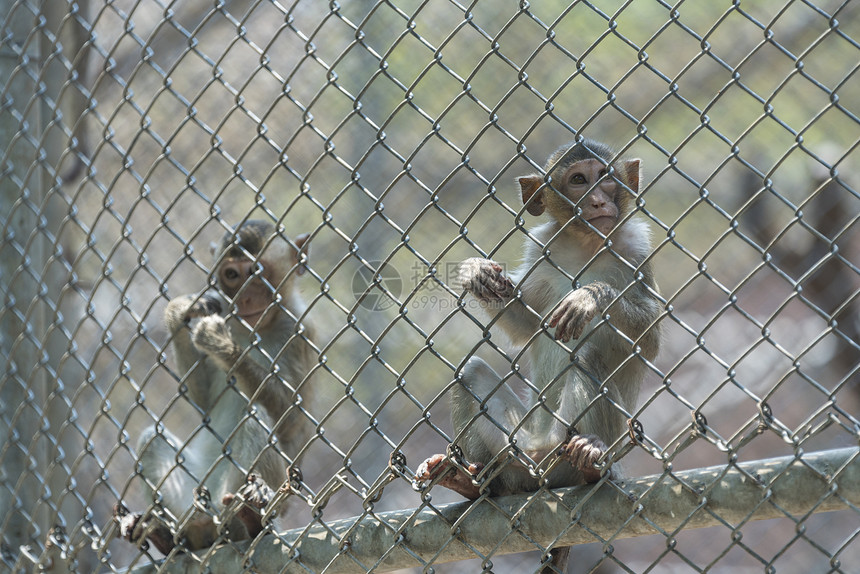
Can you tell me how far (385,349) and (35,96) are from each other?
3.32 meters

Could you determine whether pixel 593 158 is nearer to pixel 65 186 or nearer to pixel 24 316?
pixel 24 316

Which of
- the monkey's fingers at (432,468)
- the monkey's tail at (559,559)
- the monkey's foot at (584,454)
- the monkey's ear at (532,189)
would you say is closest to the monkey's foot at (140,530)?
the monkey's fingers at (432,468)

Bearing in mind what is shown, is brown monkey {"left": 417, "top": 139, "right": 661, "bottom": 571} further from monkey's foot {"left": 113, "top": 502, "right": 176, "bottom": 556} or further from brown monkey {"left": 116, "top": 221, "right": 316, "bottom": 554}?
monkey's foot {"left": 113, "top": 502, "right": 176, "bottom": 556}

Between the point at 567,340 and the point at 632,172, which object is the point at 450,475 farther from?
the point at 632,172

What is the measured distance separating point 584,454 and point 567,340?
422 mm

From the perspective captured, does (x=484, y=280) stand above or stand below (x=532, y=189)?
below

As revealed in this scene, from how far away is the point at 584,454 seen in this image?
10.5 ft

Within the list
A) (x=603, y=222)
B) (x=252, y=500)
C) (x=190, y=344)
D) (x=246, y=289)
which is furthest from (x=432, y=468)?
(x=190, y=344)

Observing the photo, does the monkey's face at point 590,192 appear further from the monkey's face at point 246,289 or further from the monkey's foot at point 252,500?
the monkey's foot at point 252,500

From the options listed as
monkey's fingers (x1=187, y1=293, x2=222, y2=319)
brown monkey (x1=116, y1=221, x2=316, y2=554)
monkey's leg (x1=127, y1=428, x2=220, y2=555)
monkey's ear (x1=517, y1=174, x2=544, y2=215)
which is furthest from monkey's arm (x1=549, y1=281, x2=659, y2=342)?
monkey's fingers (x1=187, y1=293, x2=222, y2=319)

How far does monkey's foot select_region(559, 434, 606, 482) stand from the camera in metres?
3.18

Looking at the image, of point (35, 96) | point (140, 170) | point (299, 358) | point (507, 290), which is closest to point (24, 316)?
point (35, 96)

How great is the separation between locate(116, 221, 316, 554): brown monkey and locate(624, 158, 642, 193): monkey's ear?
1612mm

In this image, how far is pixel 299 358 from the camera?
5113 millimetres
